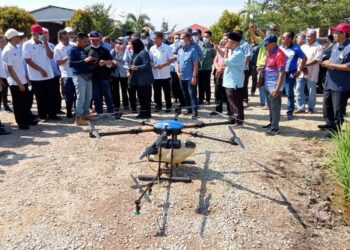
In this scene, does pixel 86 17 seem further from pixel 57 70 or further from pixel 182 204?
pixel 182 204

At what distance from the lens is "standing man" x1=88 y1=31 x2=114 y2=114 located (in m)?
7.13

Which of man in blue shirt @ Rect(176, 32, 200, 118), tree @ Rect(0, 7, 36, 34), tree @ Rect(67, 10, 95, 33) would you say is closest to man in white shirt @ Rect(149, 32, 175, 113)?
man in blue shirt @ Rect(176, 32, 200, 118)

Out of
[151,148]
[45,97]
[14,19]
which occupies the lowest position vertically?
[151,148]

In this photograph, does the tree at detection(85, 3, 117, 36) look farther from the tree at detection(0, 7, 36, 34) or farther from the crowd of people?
the crowd of people

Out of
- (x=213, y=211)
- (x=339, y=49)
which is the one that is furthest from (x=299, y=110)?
(x=213, y=211)

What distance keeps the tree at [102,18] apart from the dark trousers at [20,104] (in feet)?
78.2

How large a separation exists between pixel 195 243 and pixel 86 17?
27318mm

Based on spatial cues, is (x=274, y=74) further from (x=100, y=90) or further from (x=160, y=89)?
(x=100, y=90)

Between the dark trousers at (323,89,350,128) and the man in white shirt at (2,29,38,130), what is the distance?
5.76 metres

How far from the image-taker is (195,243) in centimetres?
319

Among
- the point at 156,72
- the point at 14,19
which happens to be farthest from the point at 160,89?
the point at 14,19

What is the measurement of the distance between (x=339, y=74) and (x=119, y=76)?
501 centimetres

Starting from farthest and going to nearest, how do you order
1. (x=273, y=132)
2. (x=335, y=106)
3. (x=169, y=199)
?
(x=273, y=132)
(x=335, y=106)
(x=169, y=199)

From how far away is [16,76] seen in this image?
654cm
